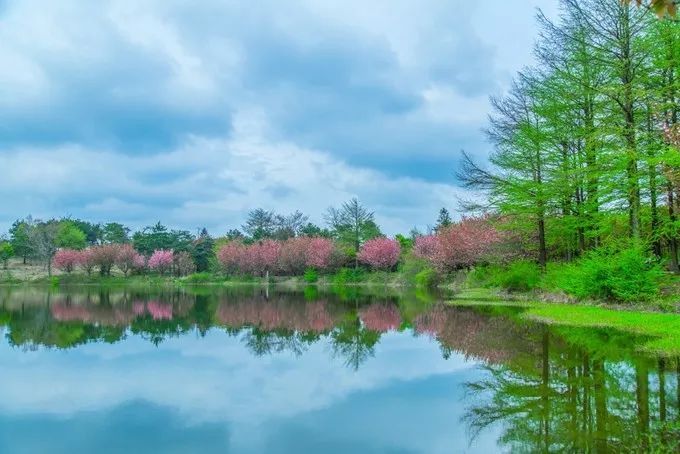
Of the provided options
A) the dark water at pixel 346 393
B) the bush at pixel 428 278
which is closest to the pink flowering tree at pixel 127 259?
the bush at pixel 428 278

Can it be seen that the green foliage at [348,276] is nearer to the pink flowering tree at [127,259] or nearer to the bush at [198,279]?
the bush at [198,279]

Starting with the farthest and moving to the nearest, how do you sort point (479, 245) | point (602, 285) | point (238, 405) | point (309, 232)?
point (309, 232) < point (479, 245) < point (602, 285) < point (238, 405)

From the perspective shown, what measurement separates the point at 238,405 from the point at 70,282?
2880 inches

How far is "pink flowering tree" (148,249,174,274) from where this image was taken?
77.4 meters

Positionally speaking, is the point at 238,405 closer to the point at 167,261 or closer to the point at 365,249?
the point at 365,249

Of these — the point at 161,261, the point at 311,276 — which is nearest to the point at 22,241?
the point at 161,261

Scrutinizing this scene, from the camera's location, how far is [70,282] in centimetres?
7275

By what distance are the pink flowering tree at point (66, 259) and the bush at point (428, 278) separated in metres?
53.1

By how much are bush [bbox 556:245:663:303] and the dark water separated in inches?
157

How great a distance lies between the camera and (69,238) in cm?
8781

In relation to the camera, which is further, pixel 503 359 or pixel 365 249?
pixel 365 249

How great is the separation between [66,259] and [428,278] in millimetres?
55858

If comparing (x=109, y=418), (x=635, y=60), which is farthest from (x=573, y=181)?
(x=109, y=418)

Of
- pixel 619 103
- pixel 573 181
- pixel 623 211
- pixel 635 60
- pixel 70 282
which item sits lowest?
pixel 70 282
